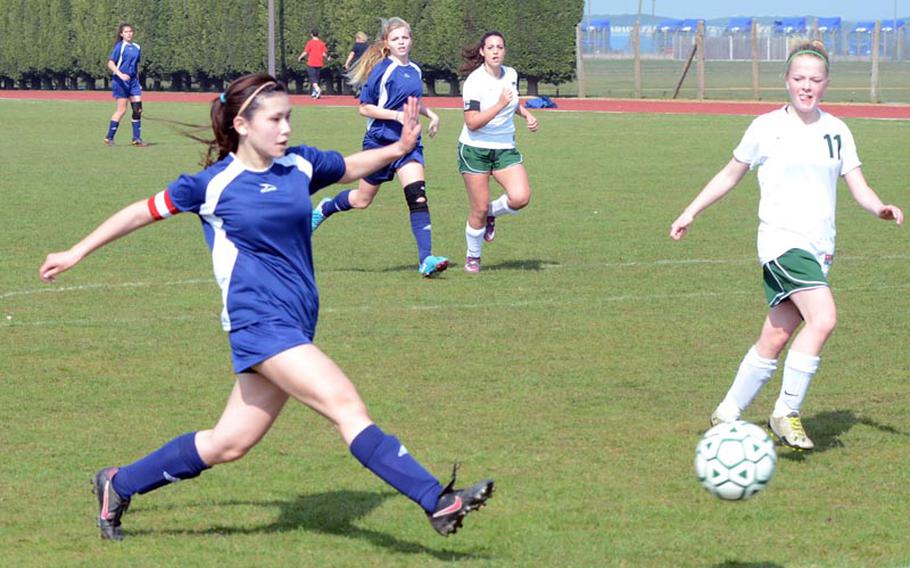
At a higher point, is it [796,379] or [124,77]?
[124,77]

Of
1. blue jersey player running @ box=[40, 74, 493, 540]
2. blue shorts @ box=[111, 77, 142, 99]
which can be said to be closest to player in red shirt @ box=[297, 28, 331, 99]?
blue shorts @ box=[111, 77, 142, 99]

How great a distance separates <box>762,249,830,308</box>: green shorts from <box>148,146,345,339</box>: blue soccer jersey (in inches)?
93.4

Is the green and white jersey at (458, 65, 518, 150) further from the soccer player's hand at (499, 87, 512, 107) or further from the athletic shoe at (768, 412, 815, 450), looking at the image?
the athletic shoe at (768, 412, 815, 450)

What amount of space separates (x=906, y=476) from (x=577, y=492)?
1.48 m

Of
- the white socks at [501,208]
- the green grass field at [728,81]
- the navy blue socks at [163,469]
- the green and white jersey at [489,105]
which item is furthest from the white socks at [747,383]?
the green grass field at [728,81]

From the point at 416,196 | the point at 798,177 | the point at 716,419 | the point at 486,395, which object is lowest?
the point at 486,395

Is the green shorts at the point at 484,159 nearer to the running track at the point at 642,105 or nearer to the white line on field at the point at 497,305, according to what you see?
the white line on field at the point at 497,305

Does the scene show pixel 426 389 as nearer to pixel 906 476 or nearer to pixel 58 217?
pixel 906 476

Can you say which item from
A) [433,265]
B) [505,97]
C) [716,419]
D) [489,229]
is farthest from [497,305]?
[716,419]

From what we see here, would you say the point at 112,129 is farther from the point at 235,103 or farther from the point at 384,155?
the point at 235,103

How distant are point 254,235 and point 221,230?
0.15 m

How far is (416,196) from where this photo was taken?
→ 12.3 metres

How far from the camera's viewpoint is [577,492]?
6375 mm

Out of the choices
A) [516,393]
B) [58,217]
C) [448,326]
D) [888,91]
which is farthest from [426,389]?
[888,91]
